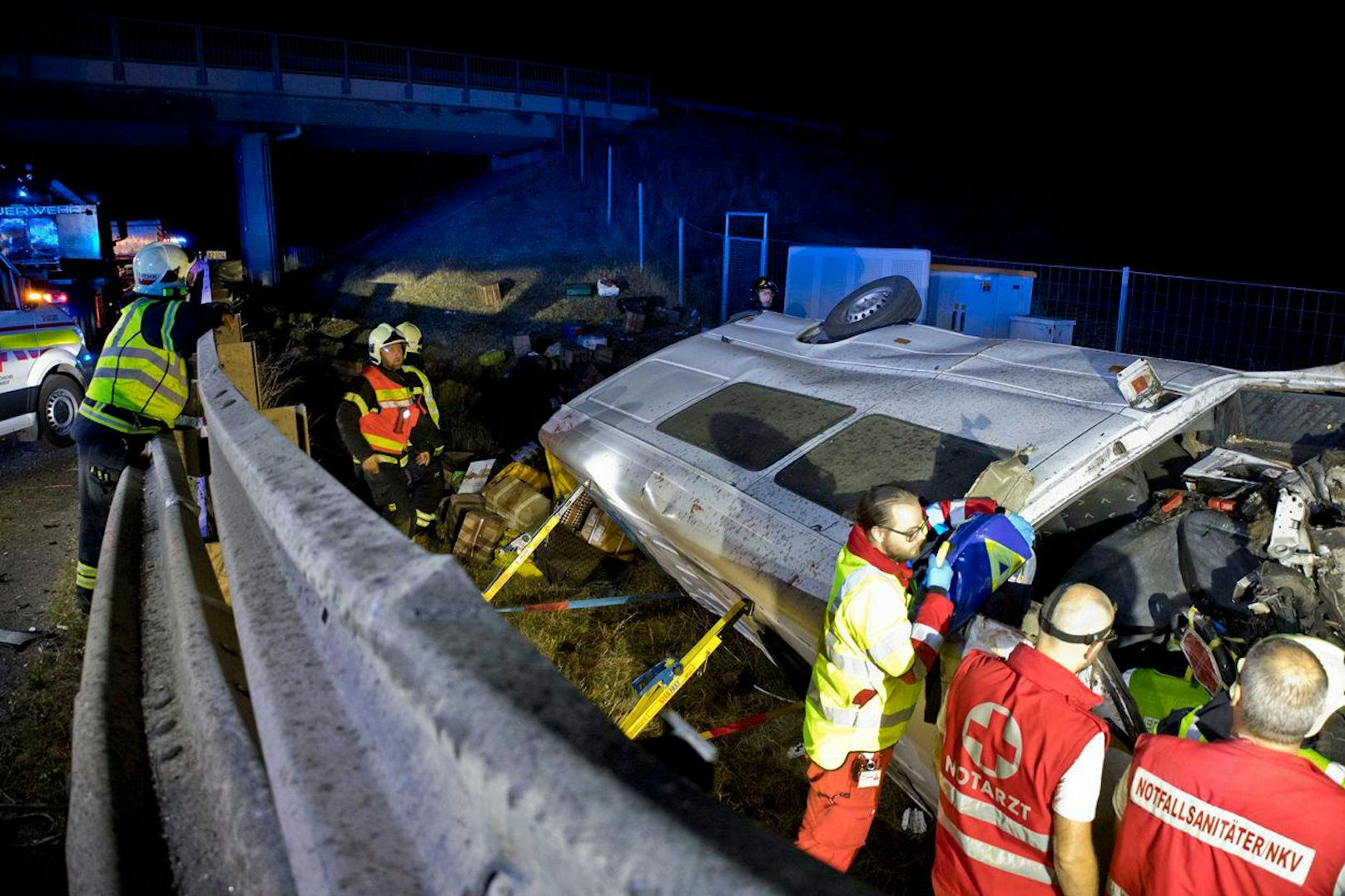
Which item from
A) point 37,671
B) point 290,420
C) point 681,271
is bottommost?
point 37,671

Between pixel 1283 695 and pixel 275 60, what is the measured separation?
2606 cm

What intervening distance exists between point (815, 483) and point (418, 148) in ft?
92.8

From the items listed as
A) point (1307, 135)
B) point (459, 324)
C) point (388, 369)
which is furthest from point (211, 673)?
point (1307, 135)

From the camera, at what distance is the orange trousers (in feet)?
10.2

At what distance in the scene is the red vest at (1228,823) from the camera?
6.08 feet

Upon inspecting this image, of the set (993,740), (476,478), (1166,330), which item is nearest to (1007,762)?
(993,740)

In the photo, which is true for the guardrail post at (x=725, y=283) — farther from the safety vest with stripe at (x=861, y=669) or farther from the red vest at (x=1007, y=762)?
the red vest at (x=1007, y=762)

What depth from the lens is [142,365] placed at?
464 centimetres

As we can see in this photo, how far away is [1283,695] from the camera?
1985 mm

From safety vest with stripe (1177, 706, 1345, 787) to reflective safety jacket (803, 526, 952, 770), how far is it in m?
0.72

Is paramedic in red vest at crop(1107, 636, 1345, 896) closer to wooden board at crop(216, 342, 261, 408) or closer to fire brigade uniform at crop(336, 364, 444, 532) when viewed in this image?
wooden board at crop(216, 342, 261, 408)

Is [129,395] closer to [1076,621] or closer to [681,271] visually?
[1076,621]

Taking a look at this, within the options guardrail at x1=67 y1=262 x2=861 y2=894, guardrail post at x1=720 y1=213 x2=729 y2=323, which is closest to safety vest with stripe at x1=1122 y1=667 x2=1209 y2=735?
guardrail at x1=67 y1=262 x2=861 y2=894

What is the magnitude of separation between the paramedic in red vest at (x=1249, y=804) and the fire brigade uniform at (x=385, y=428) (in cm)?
556
